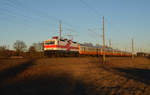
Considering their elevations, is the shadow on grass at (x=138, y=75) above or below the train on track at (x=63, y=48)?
below

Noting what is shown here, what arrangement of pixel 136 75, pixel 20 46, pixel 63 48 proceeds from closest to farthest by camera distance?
pixel 136 75 → pixel 63 48 → pixel 20 46

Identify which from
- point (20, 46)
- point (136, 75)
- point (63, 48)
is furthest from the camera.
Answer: point (20, 46)

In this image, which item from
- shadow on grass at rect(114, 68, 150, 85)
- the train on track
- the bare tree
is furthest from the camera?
the bare tree

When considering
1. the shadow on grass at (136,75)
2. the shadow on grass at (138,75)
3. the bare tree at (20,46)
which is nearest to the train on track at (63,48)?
the shadow on grass at (136,75)

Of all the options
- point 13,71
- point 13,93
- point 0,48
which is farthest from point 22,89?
point 0,48

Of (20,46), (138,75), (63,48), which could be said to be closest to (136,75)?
(138,75)

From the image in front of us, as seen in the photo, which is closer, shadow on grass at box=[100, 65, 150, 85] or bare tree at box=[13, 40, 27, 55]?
shadow on grass at box=[100, 65, 150, 85]

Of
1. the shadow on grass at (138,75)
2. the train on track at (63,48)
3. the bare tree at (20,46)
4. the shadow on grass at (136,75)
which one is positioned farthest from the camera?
the bare tree at (20,46)

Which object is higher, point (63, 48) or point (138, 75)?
point (63, 48)

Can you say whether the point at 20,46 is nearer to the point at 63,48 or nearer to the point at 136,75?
the point at 63,48

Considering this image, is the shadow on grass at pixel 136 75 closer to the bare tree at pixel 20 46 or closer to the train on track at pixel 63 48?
the train on track at pixel 63 48

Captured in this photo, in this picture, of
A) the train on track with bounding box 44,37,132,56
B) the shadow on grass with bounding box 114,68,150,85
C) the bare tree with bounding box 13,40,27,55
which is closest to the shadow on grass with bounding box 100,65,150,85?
the shadow on grass with bounding box 114,68,150,85

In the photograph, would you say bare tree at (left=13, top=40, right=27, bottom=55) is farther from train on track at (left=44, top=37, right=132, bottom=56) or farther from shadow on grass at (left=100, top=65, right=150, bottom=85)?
shadow on grass at (left=100, top=65, right=150, bottom=85)

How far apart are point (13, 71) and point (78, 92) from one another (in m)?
6.77
